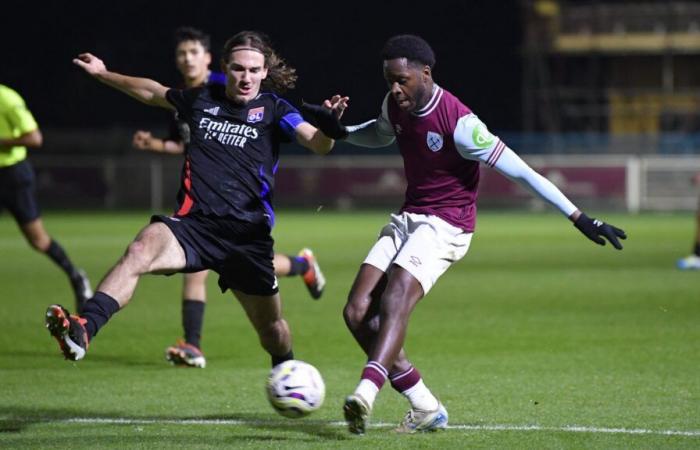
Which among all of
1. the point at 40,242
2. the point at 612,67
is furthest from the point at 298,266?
the point at 612,67

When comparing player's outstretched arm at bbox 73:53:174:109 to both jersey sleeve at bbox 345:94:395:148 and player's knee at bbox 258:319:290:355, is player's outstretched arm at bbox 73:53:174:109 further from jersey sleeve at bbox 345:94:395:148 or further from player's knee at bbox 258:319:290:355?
player's knee at bbox 258:319:290:355

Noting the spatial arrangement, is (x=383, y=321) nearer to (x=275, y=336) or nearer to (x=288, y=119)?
(x=275, y=336)

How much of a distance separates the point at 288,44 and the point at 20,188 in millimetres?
35011

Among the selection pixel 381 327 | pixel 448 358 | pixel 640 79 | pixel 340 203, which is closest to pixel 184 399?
pixel 381 327

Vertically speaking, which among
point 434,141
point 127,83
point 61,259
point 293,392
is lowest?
point 61,259

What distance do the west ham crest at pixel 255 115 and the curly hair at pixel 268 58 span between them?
301 millimetres

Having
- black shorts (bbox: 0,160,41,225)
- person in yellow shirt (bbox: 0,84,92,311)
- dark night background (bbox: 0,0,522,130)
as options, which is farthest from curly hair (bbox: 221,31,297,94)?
dark night background (bbox: 0,0,522,130)

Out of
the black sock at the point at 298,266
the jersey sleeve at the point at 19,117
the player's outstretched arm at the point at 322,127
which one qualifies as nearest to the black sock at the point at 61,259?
the jersey sleeve at the point at 19,117

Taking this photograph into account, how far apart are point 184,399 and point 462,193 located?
2.44m

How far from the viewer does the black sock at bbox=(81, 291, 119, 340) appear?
6461mm

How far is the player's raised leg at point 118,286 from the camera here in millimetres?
6215

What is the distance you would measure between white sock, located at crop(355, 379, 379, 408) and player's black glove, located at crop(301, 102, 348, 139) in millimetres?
1471

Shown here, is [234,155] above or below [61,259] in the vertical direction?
above

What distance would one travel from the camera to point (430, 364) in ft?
32.1
